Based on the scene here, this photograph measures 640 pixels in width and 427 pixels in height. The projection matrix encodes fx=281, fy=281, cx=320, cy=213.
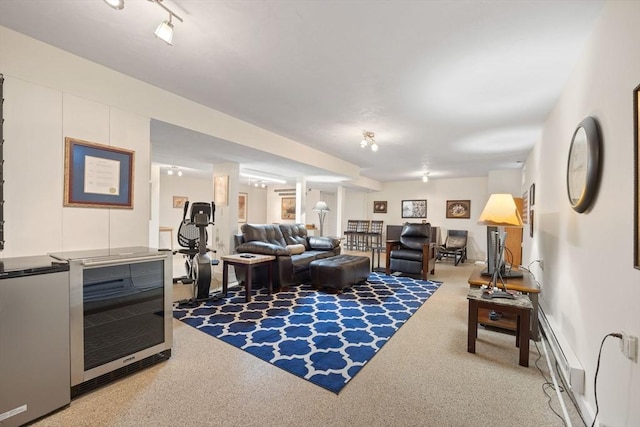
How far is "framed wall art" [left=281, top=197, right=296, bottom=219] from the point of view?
10031mm

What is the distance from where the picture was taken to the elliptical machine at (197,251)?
3594 mm

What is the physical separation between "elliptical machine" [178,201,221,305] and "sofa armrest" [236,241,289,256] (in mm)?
651

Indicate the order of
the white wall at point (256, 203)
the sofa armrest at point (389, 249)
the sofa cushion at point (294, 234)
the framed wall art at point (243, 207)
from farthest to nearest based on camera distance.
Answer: the white wall at point (256, 203) < the framed wall art at point (243, 207) < the sofa armrest at point (389, 249) < the sofa cushion at point (294, 234)

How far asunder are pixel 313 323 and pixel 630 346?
2356 millimetres

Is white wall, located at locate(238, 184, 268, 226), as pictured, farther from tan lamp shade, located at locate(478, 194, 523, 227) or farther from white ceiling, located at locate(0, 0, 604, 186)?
tan lamp shade, located at locate(478, 194, 523, 227)

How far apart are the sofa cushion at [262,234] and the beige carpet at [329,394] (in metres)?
2.24

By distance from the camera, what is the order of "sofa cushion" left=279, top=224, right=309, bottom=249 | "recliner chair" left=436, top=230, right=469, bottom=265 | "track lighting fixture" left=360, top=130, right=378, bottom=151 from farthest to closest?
"recliner chair" left=436, top=230, right=469, bottom=265
"sofa cushion" left=279, top=224, right=309, bottom=249
"track lighting fixture" left=360, top=130, right=378, bottom=151

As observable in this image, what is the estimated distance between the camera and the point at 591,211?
1.68m

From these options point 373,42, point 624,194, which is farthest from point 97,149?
point 624,194

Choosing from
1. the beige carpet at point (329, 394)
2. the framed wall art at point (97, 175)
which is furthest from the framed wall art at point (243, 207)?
the beige carpet at point (329, 394)

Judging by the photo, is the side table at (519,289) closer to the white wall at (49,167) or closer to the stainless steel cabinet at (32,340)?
the stainless steel cabinet at (32,340)

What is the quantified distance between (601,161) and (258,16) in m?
2.10

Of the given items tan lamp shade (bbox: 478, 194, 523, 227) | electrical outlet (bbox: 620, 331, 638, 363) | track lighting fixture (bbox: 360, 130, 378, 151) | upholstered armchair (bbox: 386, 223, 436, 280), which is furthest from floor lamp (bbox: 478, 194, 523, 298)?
upholstered armchair (bbox: 386, 223, 436, 280)

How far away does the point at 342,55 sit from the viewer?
6.78ft
